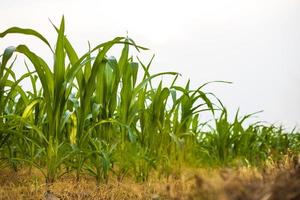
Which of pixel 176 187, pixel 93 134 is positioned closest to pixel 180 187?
pixel 176 187

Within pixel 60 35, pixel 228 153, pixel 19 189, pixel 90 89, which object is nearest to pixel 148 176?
pixel 90 89

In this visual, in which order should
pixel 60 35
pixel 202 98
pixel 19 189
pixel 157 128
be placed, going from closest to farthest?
1. pixel 19 189
2. pixel 60 35
3. pixel 157 128
4. pixel 202 98

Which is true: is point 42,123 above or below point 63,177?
above

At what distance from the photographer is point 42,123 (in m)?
2.41

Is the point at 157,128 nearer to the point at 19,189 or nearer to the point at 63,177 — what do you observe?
the point at 63,177

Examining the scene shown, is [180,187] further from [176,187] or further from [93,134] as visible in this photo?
[93,134]

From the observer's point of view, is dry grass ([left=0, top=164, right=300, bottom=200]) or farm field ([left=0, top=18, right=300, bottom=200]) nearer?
dry grass ([left=0, top=164, right=300, bottom=200])

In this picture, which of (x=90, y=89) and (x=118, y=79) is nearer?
(x=90, y=89)

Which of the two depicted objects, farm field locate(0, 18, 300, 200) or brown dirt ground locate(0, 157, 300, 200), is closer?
brown dirt ground locate(0, 157, 300, 200)

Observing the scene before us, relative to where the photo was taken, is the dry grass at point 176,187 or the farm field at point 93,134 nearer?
the dry grass at point 176,187

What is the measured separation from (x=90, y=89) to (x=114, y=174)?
470mm

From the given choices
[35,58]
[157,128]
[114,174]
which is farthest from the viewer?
[157,128]

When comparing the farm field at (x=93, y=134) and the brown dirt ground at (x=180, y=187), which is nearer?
the brown dirt ground at (x=180, y=187)

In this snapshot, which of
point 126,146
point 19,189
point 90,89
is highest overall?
point 90,89
